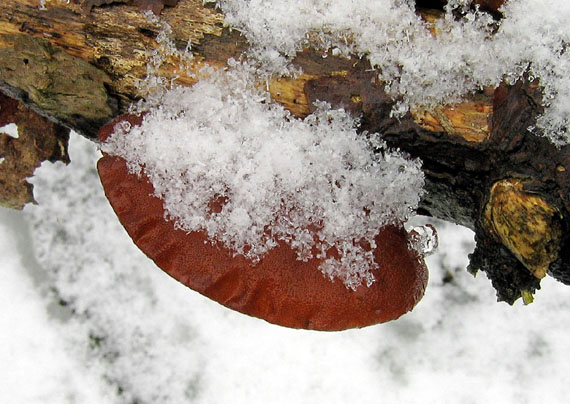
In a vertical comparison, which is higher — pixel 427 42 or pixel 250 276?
pixel 427 42

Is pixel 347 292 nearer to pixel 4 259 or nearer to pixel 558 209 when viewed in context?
pixel 558 209

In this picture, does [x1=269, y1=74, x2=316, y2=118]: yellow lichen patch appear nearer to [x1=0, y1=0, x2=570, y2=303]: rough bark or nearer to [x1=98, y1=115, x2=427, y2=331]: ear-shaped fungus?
[x1=0, y1=0, x2=570, y2=303]: rough bark

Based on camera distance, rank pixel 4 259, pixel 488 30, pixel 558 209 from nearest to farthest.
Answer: pixel 558 209, pixel 488 30, pixel 4 259

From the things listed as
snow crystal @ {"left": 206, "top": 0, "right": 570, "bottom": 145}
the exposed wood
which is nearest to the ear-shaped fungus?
snow crystal @ {"left": 206, "top": 0, "right": 570, "bottom": 145}

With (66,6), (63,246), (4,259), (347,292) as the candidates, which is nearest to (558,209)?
(347,292)

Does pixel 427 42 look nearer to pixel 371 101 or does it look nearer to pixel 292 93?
pixel 371 101

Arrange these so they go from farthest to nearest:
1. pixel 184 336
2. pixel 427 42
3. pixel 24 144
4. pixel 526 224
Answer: pixel 184 336 → pixel 24 144 → pixel 427 42 → pixel 526 224

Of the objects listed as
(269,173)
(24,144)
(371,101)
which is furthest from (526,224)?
(24,144)
